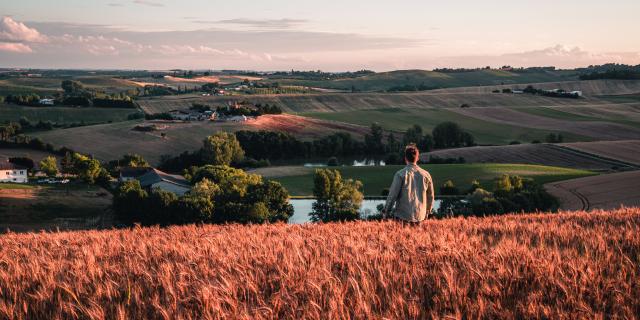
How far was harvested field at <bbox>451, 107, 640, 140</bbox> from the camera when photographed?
115375mm

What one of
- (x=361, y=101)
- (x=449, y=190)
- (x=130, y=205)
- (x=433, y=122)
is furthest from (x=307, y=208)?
(x=361, y=101)

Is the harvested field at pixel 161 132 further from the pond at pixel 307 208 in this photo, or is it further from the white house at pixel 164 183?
the pond at pixel 307 208

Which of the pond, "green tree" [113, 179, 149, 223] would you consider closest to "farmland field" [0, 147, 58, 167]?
"green tree" [113, 179, 149, 223]

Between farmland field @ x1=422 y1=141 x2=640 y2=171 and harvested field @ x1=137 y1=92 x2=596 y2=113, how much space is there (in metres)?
66.7

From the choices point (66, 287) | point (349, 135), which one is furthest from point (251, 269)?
point (349, 135)

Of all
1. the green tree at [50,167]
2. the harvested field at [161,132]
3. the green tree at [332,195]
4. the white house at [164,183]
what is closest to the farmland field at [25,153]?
the harvested field at [161,132]

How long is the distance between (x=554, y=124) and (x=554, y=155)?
4139cm

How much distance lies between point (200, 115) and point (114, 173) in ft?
172

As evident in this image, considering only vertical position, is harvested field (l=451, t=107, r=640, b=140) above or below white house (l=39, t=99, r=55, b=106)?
below

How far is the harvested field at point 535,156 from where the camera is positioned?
3319 inches

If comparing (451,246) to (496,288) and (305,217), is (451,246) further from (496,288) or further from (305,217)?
(305,217)

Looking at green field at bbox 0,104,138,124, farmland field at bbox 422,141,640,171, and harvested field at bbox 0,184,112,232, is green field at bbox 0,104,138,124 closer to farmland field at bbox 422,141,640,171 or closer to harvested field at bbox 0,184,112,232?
harvested field at bbox 0,184,112,232

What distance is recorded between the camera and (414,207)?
1241 centimetres

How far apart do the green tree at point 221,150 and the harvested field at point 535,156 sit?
31.1 m
